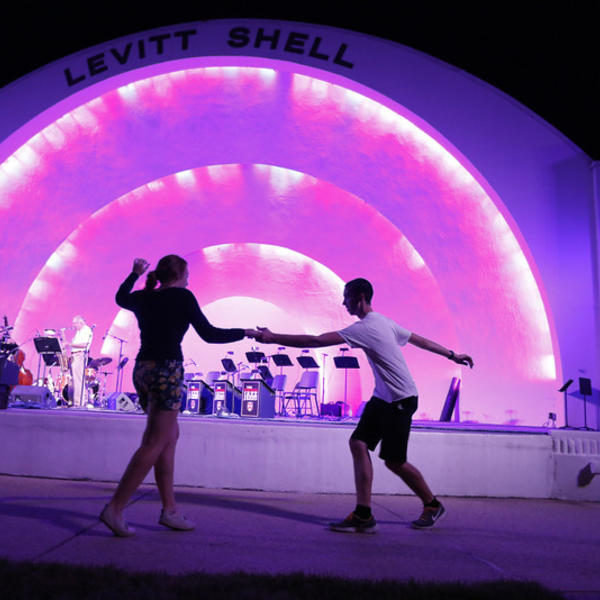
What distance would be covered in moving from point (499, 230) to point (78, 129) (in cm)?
806

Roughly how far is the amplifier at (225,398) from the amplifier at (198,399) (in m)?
0.14

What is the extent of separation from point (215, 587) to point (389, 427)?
1.99 meters

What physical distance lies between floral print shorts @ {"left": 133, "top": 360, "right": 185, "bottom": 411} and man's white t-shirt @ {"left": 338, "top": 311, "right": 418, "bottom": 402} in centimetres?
119

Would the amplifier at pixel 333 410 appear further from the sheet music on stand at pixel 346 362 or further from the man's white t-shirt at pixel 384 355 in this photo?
the man's white t-shirt at pixel 384 355

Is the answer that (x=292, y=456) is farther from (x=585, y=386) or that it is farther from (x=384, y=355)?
(x=585, y=386)

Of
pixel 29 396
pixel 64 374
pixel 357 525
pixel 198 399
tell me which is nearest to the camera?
pixel 357 525

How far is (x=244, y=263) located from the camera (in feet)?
57.0

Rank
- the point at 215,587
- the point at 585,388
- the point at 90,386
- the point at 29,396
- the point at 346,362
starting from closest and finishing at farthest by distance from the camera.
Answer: the point at 215,587 < the point at 585,388 < the point at 29,396 < the point at 346,362 < the point at 90,386

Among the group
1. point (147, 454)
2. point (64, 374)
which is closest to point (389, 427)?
point (147, 454)

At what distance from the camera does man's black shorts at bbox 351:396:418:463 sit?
4074 millimetres

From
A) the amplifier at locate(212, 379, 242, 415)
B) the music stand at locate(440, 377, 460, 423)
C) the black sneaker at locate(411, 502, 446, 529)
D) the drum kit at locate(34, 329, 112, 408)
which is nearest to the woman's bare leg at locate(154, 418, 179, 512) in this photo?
the black sneaker at locate(411, 502, 446, 529)

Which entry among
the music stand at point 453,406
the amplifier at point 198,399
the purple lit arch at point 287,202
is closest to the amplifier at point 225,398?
the amplifier at point 198,399

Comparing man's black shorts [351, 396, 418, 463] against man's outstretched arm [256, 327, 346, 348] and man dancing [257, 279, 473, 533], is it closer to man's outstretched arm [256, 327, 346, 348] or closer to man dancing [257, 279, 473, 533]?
man dancing [257, 279, 473, 533]

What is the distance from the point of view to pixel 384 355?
4.11 meters
